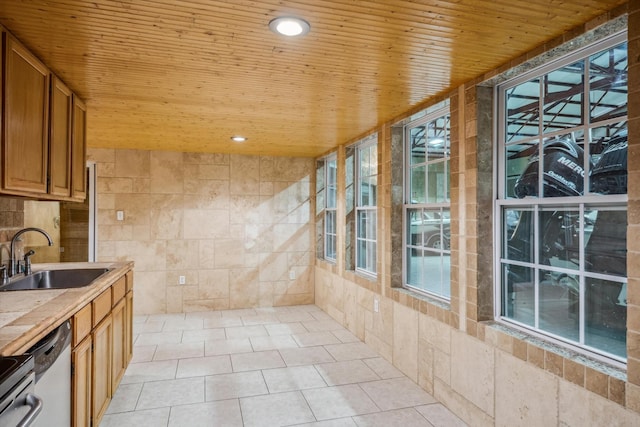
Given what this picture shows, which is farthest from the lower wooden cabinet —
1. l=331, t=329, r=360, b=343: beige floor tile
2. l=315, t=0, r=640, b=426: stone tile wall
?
l=315, t=0, r=640, b=426: stone tile wall

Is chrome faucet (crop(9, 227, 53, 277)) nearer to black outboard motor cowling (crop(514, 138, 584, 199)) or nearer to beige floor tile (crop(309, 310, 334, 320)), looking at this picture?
black outboard motor cowling (crop(514, 138, 584, 199))

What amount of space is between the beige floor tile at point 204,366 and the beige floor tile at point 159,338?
0.68m

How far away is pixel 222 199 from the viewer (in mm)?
5750

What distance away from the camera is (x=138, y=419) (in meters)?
2.70

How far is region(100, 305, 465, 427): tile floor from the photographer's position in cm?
273

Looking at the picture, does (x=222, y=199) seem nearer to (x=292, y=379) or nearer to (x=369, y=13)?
(x=292, y=379)

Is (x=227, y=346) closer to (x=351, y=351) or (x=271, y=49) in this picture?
(x=351, y=351)

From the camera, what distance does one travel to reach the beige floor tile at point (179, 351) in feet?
12.8

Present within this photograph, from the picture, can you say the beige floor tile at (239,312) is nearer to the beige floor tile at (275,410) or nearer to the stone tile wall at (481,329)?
the stone tile wall at (481,329)

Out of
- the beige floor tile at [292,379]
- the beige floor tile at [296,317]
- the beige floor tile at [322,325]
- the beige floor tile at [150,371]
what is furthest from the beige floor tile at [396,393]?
the beige floor tile at [296,317]

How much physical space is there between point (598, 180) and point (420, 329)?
1.75 meters

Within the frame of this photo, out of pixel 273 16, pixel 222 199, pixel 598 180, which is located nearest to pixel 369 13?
pixel 273 16

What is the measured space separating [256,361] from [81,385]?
1.84 meters

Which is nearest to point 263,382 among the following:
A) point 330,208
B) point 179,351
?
point 179,351
